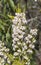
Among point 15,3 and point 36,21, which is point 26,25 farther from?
point 15,3

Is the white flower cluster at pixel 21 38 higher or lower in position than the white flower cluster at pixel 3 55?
higher

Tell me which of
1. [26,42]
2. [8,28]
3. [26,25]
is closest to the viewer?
[26,42]

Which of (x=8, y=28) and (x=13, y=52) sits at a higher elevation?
(x=8, y=28)

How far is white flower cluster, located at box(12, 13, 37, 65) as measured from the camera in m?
2.13

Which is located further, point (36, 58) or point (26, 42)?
point (36, 58)

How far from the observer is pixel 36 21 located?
2422 mm

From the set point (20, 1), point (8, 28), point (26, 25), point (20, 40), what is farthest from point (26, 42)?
point (20, 1)

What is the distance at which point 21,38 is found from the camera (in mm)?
2154

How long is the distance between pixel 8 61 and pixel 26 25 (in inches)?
17.4

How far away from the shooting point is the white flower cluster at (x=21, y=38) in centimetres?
213

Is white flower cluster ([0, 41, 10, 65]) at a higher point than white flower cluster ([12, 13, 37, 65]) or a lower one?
lower

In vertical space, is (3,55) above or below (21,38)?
below

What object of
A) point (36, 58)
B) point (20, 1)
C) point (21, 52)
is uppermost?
point (20, 1)

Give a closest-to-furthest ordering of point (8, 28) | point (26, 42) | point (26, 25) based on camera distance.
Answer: point (26, 42), point (26, 25), point (8, 28)
